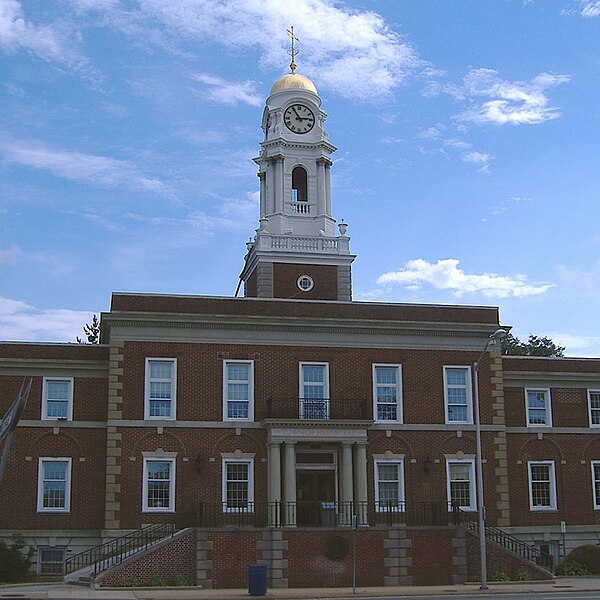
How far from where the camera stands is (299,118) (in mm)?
50969

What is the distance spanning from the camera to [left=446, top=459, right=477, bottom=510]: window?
137 ft

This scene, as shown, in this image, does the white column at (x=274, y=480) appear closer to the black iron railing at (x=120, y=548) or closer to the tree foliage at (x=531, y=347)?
the black iron railing at (x=120, y=548)

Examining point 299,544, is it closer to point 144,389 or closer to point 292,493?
point 292,493

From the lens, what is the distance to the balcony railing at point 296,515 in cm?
3869

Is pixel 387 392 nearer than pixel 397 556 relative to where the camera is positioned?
No

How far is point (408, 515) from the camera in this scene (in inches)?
1602

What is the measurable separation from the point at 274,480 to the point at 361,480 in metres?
3.54

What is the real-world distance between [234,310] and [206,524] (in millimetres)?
8705

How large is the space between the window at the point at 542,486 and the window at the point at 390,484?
6.95m

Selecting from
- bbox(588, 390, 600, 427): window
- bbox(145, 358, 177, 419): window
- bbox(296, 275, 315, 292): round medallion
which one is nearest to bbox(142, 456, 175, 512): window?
bbox(145, 358, 177, 419): window

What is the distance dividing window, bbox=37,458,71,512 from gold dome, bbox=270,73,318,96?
22.5 m

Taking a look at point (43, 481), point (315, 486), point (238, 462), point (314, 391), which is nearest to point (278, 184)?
point (314, 391)

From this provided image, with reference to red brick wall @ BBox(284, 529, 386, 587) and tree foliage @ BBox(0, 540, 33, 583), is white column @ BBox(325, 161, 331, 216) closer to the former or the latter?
red brick wall @ BBox(284, 529, 386, 587)

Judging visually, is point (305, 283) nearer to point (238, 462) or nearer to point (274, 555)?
point (238, 462)
